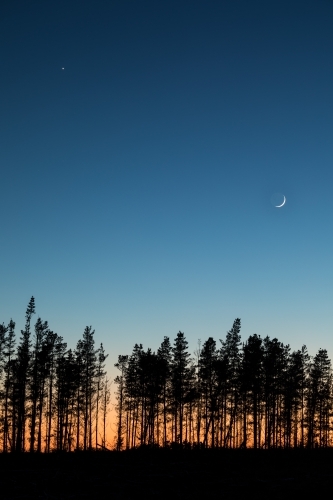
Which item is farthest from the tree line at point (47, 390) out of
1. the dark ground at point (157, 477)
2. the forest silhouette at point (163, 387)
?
the dark ground at point (157, 477)

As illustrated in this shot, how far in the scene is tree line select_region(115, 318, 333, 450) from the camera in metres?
53.1

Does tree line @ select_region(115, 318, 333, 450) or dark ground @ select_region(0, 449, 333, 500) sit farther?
tree line @ select_region(115, 318, 333, 450)

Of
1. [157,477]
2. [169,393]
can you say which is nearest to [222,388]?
[169,393]

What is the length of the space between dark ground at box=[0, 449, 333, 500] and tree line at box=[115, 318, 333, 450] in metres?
37.5

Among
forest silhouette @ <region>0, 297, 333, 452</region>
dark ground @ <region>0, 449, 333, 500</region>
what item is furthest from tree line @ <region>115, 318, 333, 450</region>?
dark ground @ <region>0, 449, 333, 500</region>

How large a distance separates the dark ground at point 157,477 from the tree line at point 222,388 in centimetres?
3753

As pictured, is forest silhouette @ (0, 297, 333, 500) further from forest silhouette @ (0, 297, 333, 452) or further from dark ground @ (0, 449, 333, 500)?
dark ground @ (0, 449, 333, 500)

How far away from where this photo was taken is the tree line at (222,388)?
5306cm

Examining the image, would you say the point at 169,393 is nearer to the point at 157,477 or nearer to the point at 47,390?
the point at 47,390

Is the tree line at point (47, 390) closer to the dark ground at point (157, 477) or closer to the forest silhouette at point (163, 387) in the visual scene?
the forest silhouette at point (163, 387)

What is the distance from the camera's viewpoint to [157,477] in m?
11.3

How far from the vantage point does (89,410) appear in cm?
5966

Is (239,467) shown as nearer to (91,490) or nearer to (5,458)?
(91,490)

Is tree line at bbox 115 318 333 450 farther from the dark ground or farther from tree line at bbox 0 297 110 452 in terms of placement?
the dark ground
